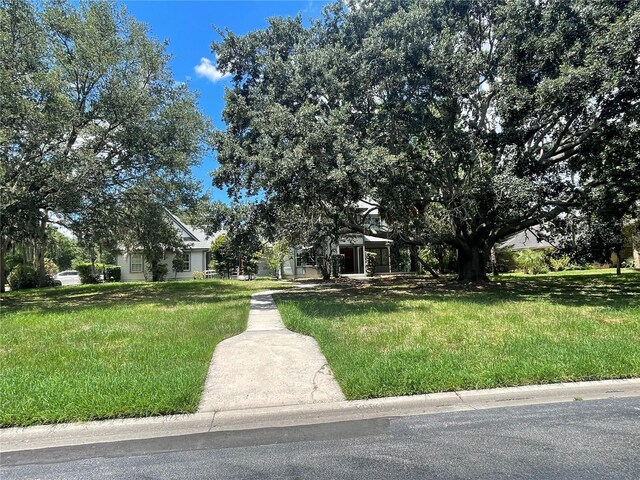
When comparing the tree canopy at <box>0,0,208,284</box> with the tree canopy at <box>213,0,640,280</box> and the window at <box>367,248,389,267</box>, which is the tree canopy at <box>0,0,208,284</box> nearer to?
the tree canopy at <box>213,0,640,280</box>

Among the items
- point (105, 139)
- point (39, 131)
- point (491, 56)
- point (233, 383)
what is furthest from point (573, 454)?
point (105, 139)

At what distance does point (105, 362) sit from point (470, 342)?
5.77 metres

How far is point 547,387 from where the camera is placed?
520 centimetres

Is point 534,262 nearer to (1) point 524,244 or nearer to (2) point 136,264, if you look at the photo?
(1) point 524,244

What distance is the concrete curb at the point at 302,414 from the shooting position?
4293 mm

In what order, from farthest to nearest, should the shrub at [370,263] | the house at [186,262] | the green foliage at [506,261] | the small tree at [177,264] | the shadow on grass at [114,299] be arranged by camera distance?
the house at [186,262] < the small tree at [177,264] < the green foliage at [506,261] < the shrub at [370,263] < the shadow on grass at [114,299]

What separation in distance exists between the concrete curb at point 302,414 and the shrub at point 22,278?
91.1 ft

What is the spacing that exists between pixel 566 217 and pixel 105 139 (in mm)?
20113

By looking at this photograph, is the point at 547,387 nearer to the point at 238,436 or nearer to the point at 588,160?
the point at 238,436

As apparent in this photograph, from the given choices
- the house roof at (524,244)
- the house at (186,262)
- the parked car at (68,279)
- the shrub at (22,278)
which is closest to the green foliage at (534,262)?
the house roof at (524,244)

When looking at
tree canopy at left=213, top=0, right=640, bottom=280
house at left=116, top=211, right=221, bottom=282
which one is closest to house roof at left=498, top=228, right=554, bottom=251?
tree canopy at left=213, top=0, right=640, bottom=280

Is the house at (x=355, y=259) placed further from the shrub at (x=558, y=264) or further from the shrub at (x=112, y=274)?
the shrub at (x=112, y=274)

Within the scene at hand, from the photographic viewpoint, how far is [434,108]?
15.7m

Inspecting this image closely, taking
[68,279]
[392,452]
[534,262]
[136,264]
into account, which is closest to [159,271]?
[136,264]
